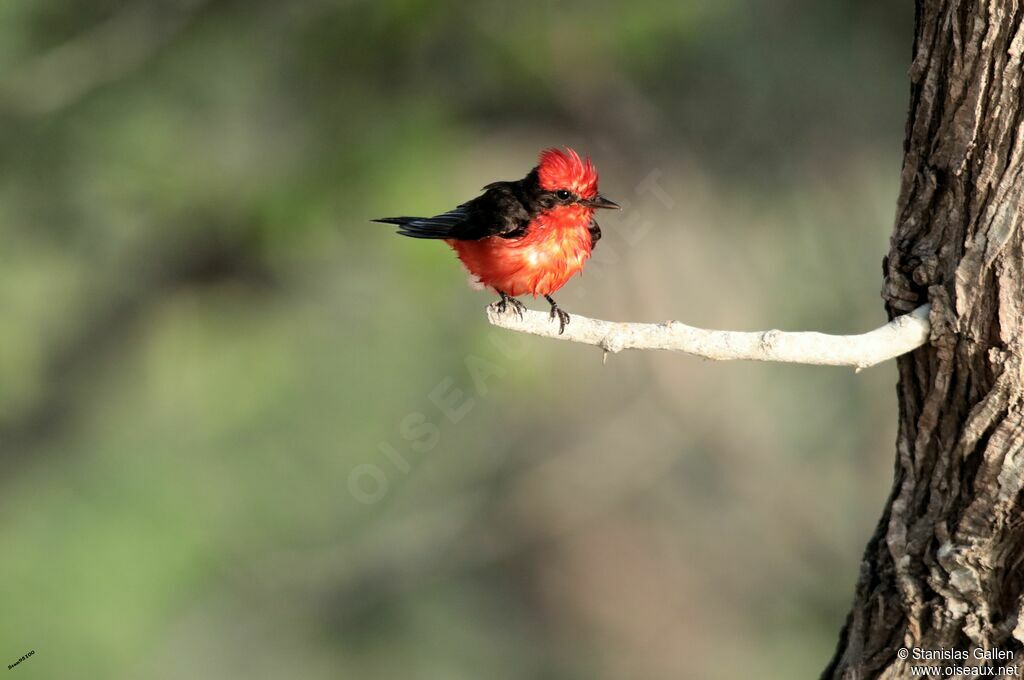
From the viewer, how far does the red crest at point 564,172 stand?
337 centimetres

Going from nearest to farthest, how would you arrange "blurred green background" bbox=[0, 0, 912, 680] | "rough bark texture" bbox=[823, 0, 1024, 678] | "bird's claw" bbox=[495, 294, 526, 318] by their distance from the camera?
"rough bark texture" bbox=[823, 0, 1024, 678] < "bird's claw" bbox=[495, 294, 526, 318] < "blurred green background" bbox=[0, 0, 912, 680]

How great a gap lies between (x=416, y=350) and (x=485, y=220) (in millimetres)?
3775

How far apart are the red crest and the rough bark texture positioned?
3.82ft

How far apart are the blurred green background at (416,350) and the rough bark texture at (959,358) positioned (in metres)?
2.74

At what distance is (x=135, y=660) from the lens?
18.0ft

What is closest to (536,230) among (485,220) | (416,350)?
(485,220)

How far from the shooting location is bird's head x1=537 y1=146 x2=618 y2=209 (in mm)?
3371

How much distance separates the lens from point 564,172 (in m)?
3.39

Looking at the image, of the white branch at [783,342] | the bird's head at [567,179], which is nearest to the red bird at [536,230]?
the bird's head at [567,179]

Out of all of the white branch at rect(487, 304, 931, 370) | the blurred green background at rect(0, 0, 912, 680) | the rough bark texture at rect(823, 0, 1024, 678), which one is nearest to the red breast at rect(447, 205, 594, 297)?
the white branch at rect(487, 304, 931, 370)

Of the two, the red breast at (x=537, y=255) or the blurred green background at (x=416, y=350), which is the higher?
the blurred green background at (x=416, y=350)

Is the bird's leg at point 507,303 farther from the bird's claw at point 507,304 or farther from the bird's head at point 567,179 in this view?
the bird's head at point 567,179

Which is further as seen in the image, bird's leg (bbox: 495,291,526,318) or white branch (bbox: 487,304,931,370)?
bird's leg (bbox: 495,291,526,318)

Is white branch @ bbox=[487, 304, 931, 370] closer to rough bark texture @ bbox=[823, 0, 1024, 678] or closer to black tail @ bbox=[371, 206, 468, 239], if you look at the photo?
rough bark texture @ bbox=[823, 0, 1024, 678]
